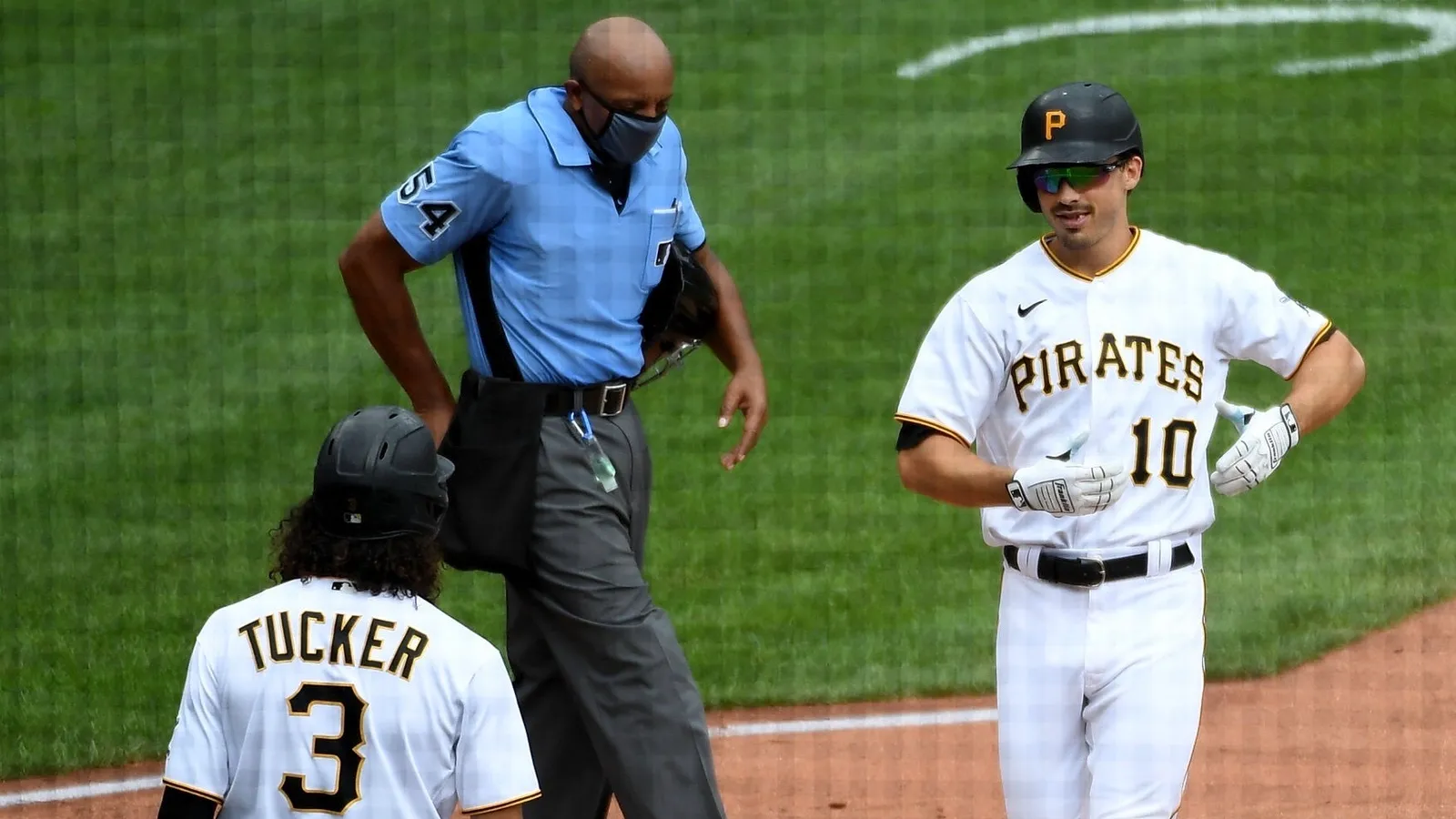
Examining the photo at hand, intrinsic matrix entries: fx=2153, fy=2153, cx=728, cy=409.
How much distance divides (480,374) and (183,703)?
1288 millimetres

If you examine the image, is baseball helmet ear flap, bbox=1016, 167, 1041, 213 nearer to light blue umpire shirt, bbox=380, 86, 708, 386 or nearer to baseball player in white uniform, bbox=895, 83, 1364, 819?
baseball player in white uniform, bbox=895, 83, 1364, 819

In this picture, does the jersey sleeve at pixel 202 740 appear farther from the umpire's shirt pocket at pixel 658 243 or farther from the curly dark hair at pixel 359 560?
the umpire's shirt pocket at pixel 658 243

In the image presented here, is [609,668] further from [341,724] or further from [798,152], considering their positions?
[798,152]

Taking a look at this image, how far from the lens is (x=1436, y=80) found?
466 inches

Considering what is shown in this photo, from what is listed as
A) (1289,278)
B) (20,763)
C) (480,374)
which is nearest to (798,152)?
(1289,278)

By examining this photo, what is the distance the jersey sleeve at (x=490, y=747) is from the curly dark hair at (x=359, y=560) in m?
0.16

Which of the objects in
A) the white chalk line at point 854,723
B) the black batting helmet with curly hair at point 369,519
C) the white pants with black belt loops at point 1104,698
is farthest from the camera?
the white chalk line at point 854,723

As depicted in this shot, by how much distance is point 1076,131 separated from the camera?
146 inches

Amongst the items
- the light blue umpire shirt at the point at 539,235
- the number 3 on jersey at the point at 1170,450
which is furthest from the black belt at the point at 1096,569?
the light blue umpire shirt at the point at 539,235

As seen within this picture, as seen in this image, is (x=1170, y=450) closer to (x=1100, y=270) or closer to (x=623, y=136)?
(x=1100, y=270)

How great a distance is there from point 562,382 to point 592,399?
0.06 m

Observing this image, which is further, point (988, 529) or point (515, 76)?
point (515, 76)

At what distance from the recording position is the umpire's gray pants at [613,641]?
388 centimetres

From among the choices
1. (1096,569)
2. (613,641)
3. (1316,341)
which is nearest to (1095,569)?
(1096,569)
